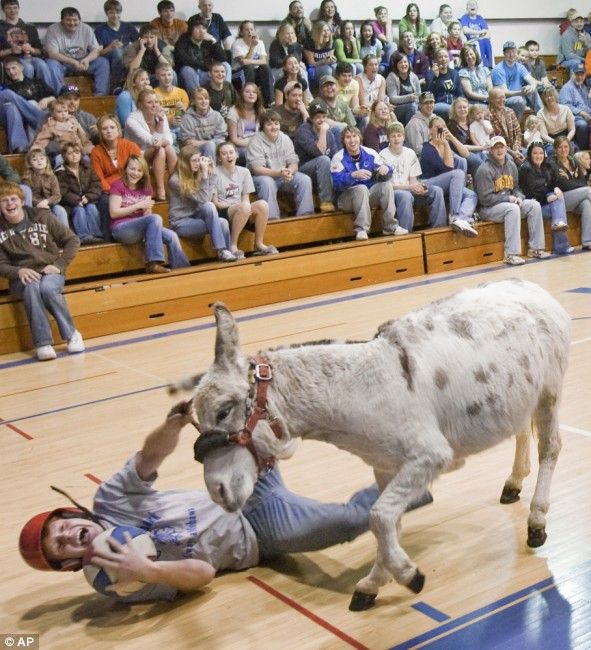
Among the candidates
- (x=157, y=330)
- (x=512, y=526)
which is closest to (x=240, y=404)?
(x=512, y=526)

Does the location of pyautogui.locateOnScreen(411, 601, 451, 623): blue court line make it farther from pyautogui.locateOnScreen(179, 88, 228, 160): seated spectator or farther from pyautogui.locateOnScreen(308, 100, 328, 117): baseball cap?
pyautogui.locateOnScreen(308, 100, 328, 117): baseball cap

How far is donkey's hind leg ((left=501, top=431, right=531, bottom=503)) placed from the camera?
4129 millimetres

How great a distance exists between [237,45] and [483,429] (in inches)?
440

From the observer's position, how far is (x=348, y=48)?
14.6 meters

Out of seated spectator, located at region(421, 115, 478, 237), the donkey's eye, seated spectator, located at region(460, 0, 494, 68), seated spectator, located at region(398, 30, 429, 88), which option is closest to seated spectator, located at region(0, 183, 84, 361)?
seated spectator, located at region(421, 115, 478, 237)

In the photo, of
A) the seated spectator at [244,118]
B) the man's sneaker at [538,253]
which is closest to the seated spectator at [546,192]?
the man's sneaker at [538,253]

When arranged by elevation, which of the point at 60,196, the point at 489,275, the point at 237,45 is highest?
the point at 237,45

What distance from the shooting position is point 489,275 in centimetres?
1087

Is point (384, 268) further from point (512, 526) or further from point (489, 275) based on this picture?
point (512, 526)

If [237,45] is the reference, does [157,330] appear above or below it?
below

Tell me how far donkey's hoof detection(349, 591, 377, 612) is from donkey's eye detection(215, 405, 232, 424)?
96 cm

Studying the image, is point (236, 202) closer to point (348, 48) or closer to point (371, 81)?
point (371, 81)

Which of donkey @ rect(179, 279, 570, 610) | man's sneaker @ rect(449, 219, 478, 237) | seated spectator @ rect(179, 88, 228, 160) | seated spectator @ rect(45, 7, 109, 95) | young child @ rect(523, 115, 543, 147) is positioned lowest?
man's sneaker @ rect(449, 219, 478, 237)

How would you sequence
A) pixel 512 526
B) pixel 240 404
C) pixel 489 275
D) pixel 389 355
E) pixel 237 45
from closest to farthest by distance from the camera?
1. pixel 240 404
2. pixel 389 355
3. pixel 512 526
4. pixel 489 275
5. pixel 237 45
